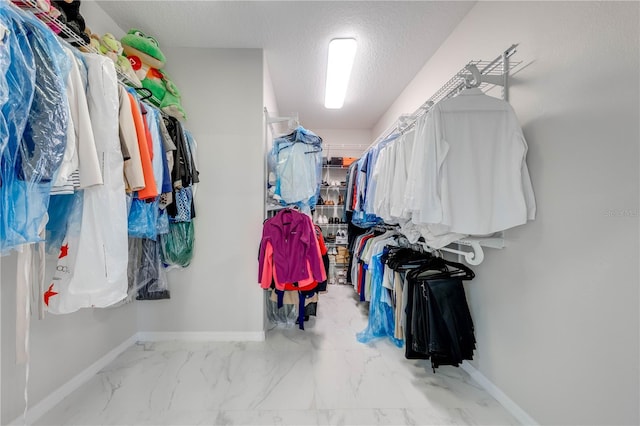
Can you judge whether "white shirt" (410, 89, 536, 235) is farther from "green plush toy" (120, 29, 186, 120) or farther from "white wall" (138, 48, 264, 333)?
"green plush toy" (120, 29, 186, 120)

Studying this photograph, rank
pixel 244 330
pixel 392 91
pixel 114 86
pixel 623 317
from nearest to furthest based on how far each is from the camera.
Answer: pixel 623 317
pixel 114 86
pixel 244 330
pixel 392 91

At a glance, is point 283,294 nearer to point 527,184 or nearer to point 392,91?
point 527,184

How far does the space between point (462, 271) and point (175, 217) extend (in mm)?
2201

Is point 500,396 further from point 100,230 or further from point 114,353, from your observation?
point 114,353

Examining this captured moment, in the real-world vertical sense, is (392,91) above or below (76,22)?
above

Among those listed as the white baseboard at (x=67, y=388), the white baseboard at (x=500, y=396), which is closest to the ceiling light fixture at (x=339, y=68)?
the white baseboard at (x=500, y=396)

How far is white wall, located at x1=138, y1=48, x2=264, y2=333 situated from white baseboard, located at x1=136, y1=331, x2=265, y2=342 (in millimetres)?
35

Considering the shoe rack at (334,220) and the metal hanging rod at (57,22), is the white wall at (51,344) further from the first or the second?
the shoe rack at (334,220)

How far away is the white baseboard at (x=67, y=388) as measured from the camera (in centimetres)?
131

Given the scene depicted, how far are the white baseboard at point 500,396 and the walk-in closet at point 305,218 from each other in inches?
0.4

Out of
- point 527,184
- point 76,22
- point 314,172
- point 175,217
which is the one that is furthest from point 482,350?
point 76,22

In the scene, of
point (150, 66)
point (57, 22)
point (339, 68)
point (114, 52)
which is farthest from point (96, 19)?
point (339, 68)

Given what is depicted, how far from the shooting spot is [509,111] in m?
1.34

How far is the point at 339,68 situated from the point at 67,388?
3.25 m
